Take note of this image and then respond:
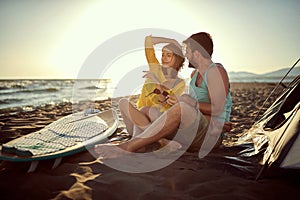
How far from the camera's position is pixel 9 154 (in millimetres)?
2580

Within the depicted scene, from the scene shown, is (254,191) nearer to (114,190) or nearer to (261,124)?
(114,190)

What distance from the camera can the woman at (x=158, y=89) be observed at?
339 centimetres

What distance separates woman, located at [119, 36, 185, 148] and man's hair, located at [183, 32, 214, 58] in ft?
1.24

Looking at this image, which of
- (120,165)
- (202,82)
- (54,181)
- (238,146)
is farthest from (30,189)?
(238,146)

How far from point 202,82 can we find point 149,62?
95 cm

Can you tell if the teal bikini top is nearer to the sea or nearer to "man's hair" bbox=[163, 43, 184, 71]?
"man's hair" bbox=[163, 43, 184, 71]

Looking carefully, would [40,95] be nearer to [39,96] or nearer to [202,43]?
[39,96]

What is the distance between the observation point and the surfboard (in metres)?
2.56

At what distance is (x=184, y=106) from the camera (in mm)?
2709

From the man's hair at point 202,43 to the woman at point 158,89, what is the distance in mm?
378

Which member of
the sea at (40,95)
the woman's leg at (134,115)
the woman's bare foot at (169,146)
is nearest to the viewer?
the woman's bare foot at (169,146)

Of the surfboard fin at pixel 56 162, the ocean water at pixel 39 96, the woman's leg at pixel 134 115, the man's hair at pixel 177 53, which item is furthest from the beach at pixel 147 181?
the ocean water at pixel 39 96

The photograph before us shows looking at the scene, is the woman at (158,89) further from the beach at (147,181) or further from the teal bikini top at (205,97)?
the beach at (147,181)

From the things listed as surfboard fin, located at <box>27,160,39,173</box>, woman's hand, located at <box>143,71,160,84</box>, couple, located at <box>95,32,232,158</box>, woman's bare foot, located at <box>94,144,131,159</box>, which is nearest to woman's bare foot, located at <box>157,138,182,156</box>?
couple, located at <box>95,32,232,158</box>
